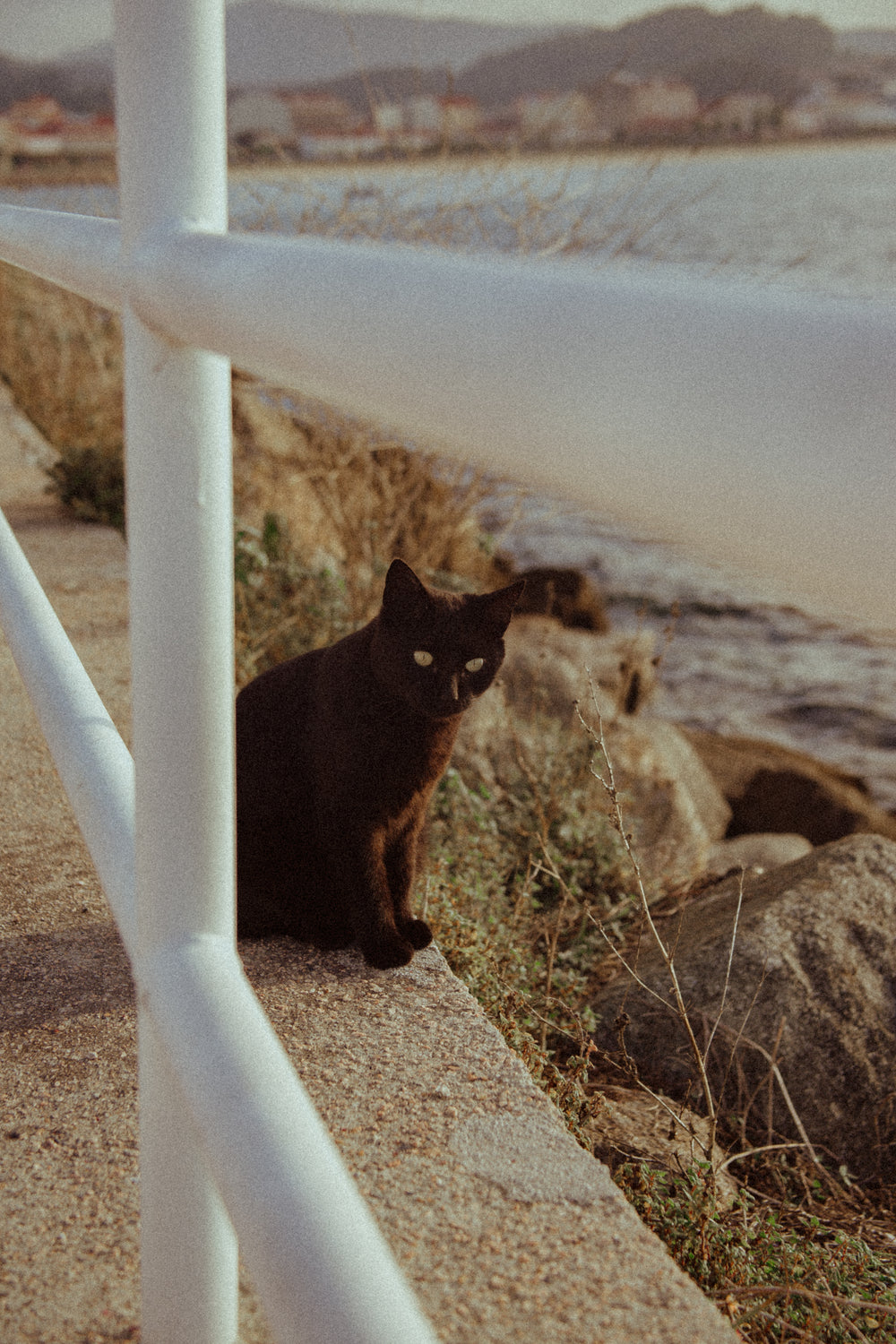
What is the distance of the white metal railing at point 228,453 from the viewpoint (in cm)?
28

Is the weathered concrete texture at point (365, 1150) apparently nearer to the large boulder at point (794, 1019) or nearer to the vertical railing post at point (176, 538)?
the vertical railing post at point (176, 538)

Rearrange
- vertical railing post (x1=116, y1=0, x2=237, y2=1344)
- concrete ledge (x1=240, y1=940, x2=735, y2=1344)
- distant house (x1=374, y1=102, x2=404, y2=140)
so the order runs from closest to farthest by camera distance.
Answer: vertical railing post (x1=116, y1=0, x2=237, y2=1344) < concrete ledge (x1=240, y1=940, x2=735, y2=1344) < distant house (x1=374, y1=102, x2=404, y2=140)

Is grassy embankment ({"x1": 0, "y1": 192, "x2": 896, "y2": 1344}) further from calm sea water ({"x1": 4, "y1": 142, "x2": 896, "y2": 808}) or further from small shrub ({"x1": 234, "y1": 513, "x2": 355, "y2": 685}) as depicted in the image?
calm sea water ({"x1": 4, "y1": 142, "x2": 896, "y2": 808})

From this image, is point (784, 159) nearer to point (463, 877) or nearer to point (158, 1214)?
point (463, 877)

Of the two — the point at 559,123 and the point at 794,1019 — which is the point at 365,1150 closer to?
the point at 794,1019

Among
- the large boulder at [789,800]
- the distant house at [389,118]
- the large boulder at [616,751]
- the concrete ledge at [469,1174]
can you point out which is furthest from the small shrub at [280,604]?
the large boulder at [789,800]

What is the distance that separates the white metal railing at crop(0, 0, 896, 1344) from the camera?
283 mm

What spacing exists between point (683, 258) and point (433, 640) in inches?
84.2

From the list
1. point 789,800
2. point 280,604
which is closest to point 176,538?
point 280,604

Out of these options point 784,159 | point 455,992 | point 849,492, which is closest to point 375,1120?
point 455,992

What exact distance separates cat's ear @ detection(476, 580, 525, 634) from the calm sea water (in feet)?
0.60

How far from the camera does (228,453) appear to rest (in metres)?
0.71

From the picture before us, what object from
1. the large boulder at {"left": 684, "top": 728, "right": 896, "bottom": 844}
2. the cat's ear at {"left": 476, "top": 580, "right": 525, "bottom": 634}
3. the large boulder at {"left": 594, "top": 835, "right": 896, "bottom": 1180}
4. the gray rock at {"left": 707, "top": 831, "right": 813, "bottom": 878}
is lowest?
the large boulder at {"left": 684, "top": 728, "right": 896, "bottom": 844}

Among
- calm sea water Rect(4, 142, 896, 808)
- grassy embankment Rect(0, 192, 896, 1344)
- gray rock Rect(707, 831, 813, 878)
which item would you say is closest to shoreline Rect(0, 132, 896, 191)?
calm sea water Rect(4, 142, 896, 808)
